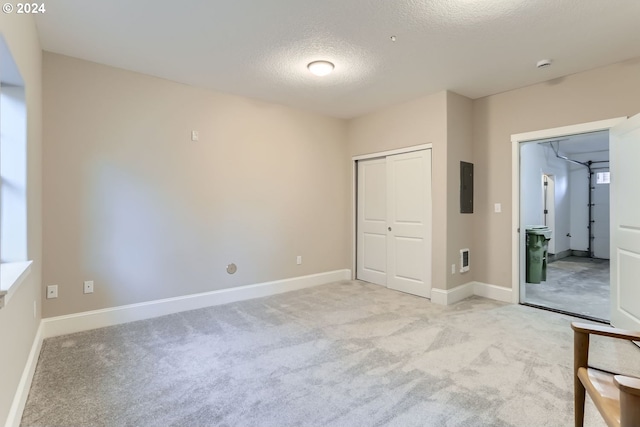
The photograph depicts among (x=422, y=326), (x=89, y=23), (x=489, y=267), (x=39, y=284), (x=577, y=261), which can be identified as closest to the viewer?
(x=89, y=23)

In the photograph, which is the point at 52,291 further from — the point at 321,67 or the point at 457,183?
the point at 457,183

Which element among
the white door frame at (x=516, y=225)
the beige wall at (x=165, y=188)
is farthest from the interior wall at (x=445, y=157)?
the beige wall at (x=165, y=188)

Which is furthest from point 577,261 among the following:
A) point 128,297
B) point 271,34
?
point 128,297

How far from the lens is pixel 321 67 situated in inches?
124

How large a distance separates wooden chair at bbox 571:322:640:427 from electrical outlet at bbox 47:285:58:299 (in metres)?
3.93

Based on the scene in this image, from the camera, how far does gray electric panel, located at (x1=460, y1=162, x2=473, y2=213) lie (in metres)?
4.14

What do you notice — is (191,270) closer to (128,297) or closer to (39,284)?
(128,297)

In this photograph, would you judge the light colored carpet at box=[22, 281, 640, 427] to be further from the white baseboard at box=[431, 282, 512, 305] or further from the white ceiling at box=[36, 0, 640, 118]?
the white ceiling at box=[36, 0, 640, 118]

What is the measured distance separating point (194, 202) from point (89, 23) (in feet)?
6.17

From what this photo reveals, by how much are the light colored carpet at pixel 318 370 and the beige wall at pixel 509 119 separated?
35.4 inches

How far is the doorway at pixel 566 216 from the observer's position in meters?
3.92

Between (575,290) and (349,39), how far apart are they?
15.2 ft

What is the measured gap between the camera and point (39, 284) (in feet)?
9.05

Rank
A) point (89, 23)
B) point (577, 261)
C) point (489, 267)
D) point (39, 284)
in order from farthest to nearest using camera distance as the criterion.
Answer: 1. point (577, 261)
2. point (489, 267)
3. point (39, 284)
4. point (89, 23)
